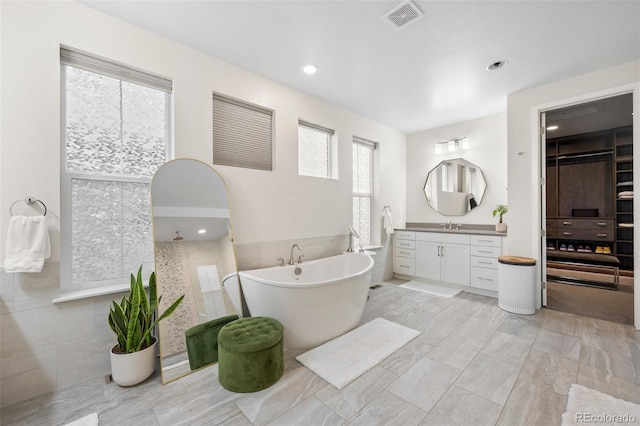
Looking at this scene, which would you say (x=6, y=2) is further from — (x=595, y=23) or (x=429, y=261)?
(x=429, y=261)

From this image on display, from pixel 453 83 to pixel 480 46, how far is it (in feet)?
2.34

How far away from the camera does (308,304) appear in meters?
2.22

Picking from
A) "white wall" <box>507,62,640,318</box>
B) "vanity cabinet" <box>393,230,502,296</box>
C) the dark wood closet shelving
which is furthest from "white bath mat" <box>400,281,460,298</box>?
the dark wood closet shelving

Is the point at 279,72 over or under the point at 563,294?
over

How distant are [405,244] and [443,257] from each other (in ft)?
2.17

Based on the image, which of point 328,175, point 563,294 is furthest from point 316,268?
point 563,294

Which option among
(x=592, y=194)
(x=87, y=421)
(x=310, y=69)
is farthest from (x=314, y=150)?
(x=592, y=194)

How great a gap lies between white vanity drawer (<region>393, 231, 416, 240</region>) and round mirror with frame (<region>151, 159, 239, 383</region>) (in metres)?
3.08

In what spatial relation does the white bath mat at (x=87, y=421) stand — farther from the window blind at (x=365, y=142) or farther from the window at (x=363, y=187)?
the window blind at (x=365, y=142)

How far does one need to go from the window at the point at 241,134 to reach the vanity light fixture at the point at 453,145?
3066 mm

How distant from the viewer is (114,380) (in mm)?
1850

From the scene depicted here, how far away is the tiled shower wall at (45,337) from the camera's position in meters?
1.65

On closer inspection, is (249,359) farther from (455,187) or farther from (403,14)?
(455,187)

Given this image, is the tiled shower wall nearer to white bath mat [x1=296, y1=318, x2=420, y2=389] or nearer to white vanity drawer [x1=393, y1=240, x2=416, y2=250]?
white bath mat [x1=296, y1=318, x2=420, y2=389]
